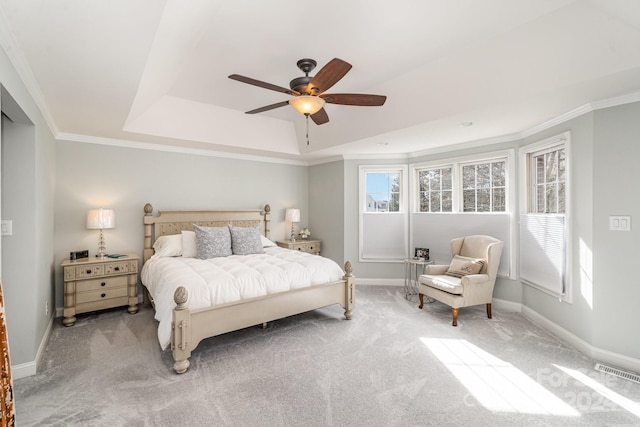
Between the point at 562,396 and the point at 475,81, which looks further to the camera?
the point at 475,81

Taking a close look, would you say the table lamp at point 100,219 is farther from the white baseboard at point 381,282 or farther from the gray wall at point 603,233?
the gray wall at point 603,233

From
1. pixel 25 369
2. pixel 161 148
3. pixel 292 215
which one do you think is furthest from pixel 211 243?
pixel 25 369

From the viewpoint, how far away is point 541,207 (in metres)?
3.71

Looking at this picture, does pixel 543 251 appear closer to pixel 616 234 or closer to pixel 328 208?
pixel 616 234

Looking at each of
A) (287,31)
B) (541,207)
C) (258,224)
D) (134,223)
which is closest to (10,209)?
(134,223)

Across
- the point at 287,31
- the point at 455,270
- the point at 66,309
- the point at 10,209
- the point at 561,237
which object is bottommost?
the point at 66,309

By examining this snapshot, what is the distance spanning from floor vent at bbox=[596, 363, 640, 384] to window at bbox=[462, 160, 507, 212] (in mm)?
2106

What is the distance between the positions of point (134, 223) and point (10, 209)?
188 centimetres

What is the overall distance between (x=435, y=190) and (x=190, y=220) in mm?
3938

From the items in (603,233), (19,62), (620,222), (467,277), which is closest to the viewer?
(19,62)

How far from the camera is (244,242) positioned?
422cm

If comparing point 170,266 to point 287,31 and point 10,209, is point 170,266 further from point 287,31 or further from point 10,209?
point 287,31

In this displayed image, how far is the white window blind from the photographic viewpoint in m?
3.21

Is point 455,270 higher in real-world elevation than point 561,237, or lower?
lower
